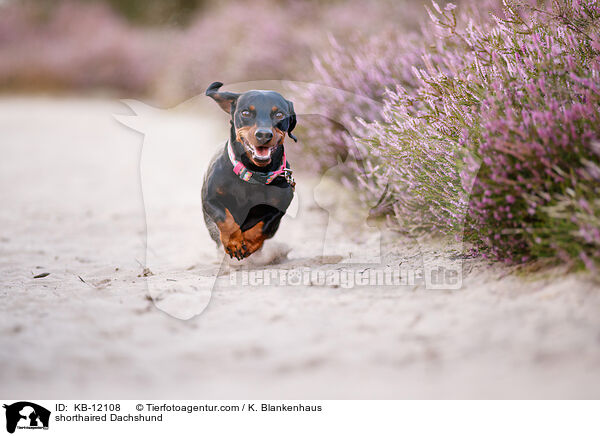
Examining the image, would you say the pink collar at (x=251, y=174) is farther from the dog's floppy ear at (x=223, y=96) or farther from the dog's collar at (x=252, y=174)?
the dog's floppy ear at (x=223, y=96)

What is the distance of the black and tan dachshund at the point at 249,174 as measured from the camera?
2334 mm

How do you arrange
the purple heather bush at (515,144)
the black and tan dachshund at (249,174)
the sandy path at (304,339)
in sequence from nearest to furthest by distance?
the sandy path at (304,339) → the purple heather bush at (515,144) → the black and tan dachshund at (249,174)

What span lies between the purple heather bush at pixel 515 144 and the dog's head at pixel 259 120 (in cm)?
83

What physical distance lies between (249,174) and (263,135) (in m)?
0.31

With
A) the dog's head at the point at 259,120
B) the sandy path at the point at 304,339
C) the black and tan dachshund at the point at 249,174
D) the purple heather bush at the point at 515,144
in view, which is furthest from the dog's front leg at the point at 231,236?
the purple heather bush at the point at 515,144

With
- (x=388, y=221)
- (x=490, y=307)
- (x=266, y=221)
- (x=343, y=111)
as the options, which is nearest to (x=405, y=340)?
(x=490, y=307)

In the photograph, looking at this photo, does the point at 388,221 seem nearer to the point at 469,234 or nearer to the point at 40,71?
the point at 469,234

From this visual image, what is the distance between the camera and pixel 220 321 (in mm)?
2111

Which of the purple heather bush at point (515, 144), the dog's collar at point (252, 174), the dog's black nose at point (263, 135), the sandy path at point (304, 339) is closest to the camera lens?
the sandy path at point (304, 339)

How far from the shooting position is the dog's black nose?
2217 mm
